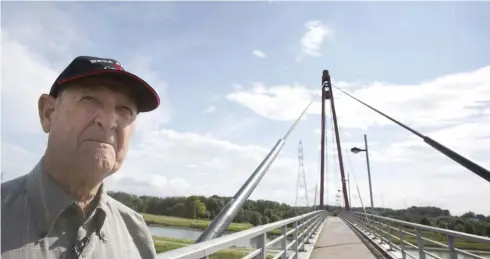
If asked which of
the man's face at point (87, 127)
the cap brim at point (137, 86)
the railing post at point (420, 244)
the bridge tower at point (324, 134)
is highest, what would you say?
the bridge tower at point (324, 134)

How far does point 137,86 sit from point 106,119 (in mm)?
152

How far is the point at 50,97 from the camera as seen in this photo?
0.98 m

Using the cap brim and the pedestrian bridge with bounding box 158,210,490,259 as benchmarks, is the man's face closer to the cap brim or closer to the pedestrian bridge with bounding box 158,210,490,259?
the cap brim

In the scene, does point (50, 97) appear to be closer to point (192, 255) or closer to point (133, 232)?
point (133, 232)

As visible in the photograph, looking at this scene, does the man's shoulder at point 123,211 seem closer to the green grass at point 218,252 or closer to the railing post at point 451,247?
the green grass at point 218,252

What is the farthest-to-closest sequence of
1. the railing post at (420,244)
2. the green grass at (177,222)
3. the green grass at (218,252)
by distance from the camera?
the green grass at (177,222), the railing post at (420,244), the green grass at (218,252)

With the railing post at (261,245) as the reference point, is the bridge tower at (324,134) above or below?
above

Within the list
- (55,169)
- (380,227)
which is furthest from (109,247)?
(380,227)

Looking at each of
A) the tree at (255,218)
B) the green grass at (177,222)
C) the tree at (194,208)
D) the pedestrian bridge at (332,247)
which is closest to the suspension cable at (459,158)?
the pedestrian bridge at (332,247)

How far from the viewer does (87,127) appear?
93 cm

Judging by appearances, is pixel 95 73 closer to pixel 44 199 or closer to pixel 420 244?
pixel 44 199

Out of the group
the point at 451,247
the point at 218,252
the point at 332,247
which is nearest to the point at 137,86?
the point at 218,252

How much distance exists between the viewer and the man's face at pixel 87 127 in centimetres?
91

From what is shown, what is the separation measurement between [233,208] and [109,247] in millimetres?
1640
